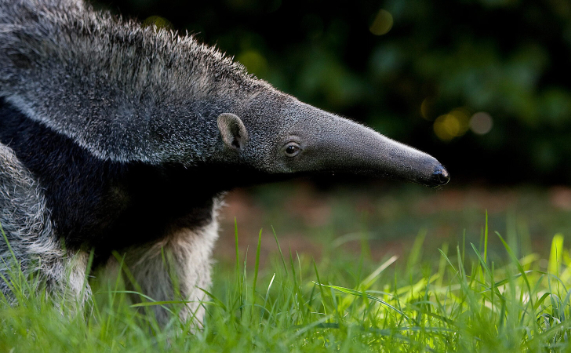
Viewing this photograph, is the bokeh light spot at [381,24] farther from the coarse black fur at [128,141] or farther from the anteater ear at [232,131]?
the anteater ear at [232,131]

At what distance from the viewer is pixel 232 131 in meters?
3.21

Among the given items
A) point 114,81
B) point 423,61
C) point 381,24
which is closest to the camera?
point 114,81

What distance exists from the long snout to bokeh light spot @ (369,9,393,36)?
15.6 ft

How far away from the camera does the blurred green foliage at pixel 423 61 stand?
278 inches

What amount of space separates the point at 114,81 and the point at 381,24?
5.02m

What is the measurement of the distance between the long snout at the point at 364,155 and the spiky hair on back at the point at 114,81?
51 cm

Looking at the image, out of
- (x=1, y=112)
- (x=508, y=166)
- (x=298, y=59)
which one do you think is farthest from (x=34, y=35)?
(x=508, y=166)

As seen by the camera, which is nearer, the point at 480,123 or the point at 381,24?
the point at 381,24

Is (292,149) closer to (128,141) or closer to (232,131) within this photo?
(232,131)

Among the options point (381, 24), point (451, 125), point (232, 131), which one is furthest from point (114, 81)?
point (451, 125)

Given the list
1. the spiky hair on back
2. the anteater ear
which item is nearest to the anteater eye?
the anteater ear

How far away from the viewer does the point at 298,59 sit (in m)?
7.70

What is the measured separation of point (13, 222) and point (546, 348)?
2.50 metres

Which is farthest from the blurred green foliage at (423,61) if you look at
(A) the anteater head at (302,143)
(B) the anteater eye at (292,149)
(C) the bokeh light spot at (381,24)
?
(B) the anteater eye at (292,149)
